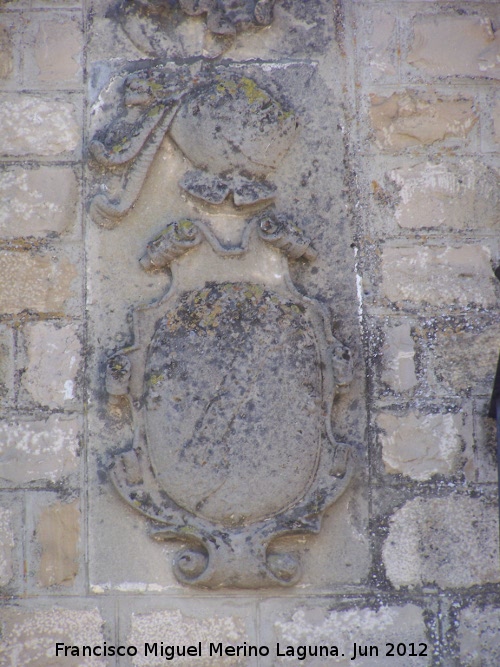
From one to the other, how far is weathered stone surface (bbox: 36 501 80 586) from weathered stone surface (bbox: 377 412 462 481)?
2.94 feet

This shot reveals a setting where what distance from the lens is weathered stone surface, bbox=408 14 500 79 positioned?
2824 mm

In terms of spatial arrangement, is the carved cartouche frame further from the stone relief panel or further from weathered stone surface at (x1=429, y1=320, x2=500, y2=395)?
weathered stone surface at (x1=429, y1=320, x2=500, y2=395)

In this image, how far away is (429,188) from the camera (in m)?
2.78

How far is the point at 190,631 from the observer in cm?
253

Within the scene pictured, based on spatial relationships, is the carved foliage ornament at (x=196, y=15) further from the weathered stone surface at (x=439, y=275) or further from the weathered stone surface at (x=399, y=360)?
the weathered stone surface at (x=399, y=360)

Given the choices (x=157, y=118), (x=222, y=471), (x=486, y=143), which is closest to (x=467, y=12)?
(x=486, y=143)

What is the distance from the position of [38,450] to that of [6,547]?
28 cm

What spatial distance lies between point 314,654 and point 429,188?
4.55ft

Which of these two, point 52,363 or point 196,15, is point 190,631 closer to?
point 52,363

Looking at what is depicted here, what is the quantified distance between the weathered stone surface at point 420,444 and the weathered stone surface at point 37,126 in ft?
4.09

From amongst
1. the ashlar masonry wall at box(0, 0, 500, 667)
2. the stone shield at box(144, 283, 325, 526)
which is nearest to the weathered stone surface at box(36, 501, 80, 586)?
the ashlar masonry wall at box(0, 0, 500, 667)

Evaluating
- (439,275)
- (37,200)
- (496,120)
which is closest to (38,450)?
(37,200)

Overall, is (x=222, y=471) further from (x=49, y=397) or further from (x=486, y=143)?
(x=486, y=143)

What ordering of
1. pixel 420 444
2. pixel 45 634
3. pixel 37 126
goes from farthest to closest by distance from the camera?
pixel 37 126
pixel 420 444
pixel 45 634
